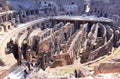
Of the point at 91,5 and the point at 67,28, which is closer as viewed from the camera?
the point at 67,28

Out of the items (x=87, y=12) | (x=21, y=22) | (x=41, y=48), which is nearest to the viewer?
(x=41, y=48)

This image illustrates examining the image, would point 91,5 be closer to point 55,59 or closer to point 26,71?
point 55,59

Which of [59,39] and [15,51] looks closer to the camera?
[15,51]

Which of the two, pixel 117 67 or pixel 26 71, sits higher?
pixel 117 67

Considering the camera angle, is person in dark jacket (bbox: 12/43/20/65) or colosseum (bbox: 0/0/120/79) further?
person in dark jacket (bbox: 12/43/20/65)

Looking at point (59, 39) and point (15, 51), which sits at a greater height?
point (59, 39)

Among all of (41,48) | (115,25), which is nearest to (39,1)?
(115,25)

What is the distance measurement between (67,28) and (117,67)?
79.2 ft

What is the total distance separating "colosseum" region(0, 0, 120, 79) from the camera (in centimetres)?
1352

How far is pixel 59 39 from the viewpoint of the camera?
28016mm

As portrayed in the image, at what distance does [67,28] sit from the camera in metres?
34.3

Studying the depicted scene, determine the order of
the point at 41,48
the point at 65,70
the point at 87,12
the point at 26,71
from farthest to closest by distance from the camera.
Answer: the point at 87,12 → the point at 41,48 → the point at 26,71 → the point at 65,70

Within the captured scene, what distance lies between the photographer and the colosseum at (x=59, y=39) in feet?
44.4

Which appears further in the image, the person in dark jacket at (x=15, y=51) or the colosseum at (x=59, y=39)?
the person in dark jacket at (x=15, y=51)
